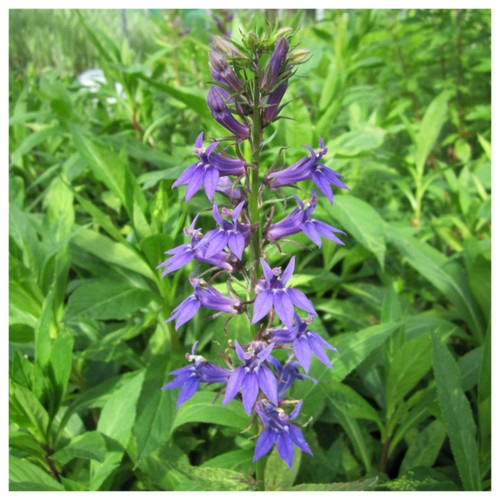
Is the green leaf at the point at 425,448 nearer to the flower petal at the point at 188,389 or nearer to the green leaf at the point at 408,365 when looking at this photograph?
the green leaf at the point at 408,365

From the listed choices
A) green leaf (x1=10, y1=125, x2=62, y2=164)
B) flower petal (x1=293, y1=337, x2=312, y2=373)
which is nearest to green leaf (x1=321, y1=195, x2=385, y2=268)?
flower petal (x1=293, y1=337, x2=312, y2=373)

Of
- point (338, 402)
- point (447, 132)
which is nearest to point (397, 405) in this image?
point (338, 402)

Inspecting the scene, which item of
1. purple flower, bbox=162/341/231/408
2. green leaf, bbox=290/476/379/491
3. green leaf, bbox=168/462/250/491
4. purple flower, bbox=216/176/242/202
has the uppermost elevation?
purple flower, bbox=216/176/242/202

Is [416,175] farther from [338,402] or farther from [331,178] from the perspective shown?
[331,178]

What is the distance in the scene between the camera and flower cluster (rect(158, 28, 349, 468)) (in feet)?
4.50

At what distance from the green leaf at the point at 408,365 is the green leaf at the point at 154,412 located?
3.60ft

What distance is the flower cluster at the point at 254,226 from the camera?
4.50 ft

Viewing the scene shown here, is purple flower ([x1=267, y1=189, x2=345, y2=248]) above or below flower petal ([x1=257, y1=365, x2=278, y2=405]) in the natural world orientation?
above

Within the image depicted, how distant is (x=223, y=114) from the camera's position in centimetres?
141

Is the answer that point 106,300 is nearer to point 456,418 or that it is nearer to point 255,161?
point 255,161

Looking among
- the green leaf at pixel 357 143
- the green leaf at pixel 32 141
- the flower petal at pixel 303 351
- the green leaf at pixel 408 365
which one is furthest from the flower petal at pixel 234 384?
the green leaf at pixel 32 141

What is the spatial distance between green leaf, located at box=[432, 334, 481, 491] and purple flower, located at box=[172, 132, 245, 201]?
4.17 ft

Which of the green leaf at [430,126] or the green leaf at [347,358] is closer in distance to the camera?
the green leaf at [347,358]

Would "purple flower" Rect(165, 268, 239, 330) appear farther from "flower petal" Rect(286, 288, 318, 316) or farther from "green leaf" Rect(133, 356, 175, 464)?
"green leaf" Rect(133, 356, 175, 464)
